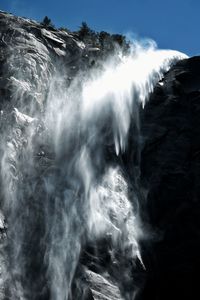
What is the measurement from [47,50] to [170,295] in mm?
16708

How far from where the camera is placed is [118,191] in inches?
1094

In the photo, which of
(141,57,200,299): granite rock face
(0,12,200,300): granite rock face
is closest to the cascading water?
(0,12,200,300): granite rock face

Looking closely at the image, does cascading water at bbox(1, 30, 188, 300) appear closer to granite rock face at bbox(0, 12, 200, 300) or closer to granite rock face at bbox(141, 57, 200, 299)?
granite rock face at bbox(0, 12, 200, 300)

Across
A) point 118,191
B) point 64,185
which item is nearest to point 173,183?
point 118,191

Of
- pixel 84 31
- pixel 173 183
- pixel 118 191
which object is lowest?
pixel 118 191

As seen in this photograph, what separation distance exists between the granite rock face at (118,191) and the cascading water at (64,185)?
0.07m

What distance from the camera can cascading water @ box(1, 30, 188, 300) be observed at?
2258 cm

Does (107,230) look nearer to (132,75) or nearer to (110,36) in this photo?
(132,75)

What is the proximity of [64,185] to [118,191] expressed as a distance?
314 cm

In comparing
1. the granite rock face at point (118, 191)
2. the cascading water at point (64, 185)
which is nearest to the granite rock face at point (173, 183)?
the granite rock face at point (118, 191)

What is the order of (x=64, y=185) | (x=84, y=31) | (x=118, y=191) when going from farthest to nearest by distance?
(x=84, y=31) → (x=118, y=191) → (x=64, y=185)

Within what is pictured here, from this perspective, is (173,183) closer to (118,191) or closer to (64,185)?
(118,191)

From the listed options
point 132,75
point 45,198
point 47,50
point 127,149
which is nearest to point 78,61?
point 47,50

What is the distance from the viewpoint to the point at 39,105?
95.6ft
